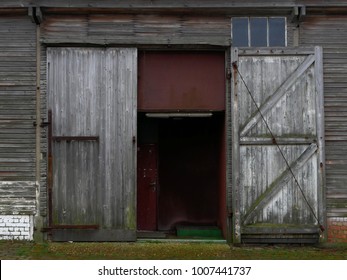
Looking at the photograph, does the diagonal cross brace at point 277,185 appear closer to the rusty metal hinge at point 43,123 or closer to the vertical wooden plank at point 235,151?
the vertical wooden plank at point 235,151

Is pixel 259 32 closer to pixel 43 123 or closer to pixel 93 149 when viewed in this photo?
pixel 93 149

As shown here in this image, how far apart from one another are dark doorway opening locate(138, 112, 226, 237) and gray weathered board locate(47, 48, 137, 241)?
2.31 metres

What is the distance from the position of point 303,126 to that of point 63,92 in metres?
5.30

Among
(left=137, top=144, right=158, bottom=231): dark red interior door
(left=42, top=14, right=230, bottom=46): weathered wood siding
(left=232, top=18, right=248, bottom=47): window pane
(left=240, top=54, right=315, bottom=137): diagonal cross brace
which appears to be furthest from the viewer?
(left=137, top=144, right=158, bottom=231): dark red interior door

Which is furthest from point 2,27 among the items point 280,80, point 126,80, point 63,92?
point 280,80

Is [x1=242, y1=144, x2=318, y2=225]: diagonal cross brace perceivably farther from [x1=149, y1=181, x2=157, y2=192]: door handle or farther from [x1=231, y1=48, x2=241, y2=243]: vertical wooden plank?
[x1=149, y1=181, x2=157, y2=192]: door handle

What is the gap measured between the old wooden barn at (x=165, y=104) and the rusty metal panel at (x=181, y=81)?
0.02 meters

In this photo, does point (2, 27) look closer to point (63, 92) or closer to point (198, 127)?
point (63, 92)

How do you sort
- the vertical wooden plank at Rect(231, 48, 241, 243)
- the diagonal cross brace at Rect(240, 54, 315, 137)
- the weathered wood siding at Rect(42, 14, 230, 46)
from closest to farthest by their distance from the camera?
the vertical wooden plank at Rect(231, 48, 241, 243), the diagonal cross brace at Rect(240, 54, 315, 137), the weathered wood siding at Rect(42, 14, 230, 46)

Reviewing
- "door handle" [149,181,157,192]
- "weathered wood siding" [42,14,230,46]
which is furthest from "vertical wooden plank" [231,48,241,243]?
"door handle" [149,181,157,192]

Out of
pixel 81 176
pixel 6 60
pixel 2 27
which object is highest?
pixel 2 27

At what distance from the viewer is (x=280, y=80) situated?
10.7 metres

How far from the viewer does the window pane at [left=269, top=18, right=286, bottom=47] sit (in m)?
11.0

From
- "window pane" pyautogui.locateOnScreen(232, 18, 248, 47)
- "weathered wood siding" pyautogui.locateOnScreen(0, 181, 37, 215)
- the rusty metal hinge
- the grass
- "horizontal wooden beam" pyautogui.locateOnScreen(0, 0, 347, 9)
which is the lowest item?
the grass
